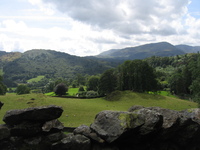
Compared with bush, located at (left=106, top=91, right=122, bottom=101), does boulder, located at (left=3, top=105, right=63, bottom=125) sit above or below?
above

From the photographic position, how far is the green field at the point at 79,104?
105 feet

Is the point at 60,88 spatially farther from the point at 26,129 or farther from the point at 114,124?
the point at 114,124

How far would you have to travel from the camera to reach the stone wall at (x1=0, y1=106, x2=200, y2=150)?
46.0ft

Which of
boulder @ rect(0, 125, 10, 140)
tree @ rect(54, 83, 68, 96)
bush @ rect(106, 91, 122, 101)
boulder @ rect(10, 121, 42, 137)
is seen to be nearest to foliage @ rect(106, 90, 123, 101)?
bush @ rect(106, 91, 122, 101)

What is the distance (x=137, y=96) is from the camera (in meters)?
58.0

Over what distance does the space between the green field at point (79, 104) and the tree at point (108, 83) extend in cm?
752

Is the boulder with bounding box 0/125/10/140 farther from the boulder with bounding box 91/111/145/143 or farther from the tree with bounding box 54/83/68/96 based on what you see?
the tree with bounding box 54/83/68/96

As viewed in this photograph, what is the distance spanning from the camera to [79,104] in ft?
145

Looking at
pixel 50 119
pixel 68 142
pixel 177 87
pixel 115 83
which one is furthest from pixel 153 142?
pixel 177 87

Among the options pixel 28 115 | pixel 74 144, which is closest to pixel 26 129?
pixel 28 115

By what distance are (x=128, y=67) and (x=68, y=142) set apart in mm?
56187

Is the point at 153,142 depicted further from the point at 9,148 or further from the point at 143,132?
the point at 9,148

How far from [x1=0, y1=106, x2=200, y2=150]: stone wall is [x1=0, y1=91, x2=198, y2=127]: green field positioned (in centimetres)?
1125

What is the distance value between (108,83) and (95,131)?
5212cm
